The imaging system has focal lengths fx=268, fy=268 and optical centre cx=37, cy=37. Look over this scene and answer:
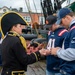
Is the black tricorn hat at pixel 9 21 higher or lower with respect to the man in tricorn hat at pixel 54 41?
higher

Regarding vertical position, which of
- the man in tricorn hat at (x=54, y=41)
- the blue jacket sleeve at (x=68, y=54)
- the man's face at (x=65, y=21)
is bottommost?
the man in tricorn hat at (x=54, y=41)

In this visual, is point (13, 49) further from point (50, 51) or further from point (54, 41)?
point (54, 41)

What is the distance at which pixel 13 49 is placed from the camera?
3689 millimetres

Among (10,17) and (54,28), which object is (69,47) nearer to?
(10,17)

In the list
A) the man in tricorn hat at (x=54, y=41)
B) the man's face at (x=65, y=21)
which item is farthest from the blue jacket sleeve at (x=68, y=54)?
the man in tricorn hat at (x=54, y=41)

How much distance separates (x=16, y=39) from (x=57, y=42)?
117 cm

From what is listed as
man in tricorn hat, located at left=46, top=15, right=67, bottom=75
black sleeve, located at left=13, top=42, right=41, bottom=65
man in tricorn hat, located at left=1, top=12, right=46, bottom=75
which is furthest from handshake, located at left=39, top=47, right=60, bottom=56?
man in tricorn hat, located at left=46, top=15, right=67, bottom=75

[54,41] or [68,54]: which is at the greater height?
[68,54]

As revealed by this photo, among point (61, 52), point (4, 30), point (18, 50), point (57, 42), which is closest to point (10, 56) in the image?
point (18, 50)

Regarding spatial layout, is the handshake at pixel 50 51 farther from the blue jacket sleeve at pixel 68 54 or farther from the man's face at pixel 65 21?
the man's face at pixel 65 21

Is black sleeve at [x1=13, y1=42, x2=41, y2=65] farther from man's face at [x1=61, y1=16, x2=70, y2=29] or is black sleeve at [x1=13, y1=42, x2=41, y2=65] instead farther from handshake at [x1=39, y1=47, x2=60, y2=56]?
man's face at [x1=61, y1=16, x2=70, y2=29]

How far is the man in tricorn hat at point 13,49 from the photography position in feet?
12.1

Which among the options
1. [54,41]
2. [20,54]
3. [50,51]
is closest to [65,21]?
[50,51]

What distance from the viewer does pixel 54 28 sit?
16.1 feet
